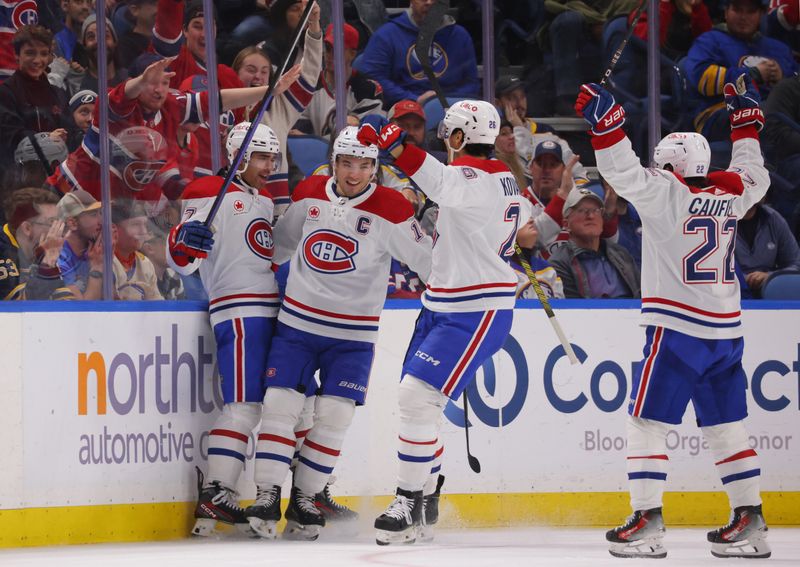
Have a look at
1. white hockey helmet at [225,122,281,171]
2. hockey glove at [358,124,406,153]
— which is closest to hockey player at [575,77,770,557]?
hockey glove at [358,124,406,153]

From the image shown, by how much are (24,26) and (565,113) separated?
240 centimetres

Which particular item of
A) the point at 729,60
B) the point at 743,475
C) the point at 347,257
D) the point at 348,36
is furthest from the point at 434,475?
the point at 729,60

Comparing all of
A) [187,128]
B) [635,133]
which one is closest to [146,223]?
[187,128]

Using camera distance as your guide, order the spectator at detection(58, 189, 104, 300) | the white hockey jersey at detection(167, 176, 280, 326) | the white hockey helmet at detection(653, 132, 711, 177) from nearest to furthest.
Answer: the white hockey helmet at detection(653, 132, 711, 177) < the white hockey jersey at detection(167, 176, 280, 326) < the spectator at detection(58, 189, 104, 300)

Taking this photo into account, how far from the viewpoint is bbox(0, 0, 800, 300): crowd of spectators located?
5.09m

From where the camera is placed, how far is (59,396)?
445 cm

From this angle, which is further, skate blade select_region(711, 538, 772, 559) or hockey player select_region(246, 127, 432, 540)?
hockey player select_region(246, 127, 432, 540)

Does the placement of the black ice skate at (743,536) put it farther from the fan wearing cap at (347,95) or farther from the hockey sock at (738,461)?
the fan wearing cap at (347,95)

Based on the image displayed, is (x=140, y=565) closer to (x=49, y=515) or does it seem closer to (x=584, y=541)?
(x=49, y=515)

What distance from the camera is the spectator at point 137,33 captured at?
5375mm

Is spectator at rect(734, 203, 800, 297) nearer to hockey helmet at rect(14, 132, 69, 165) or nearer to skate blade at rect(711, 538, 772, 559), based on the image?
skate blade at rect(711, 538, 772, 559)

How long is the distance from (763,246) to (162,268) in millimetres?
2657

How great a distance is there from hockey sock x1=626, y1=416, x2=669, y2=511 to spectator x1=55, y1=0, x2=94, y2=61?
2.68 meters

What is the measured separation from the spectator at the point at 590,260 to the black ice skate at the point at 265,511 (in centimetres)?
178
